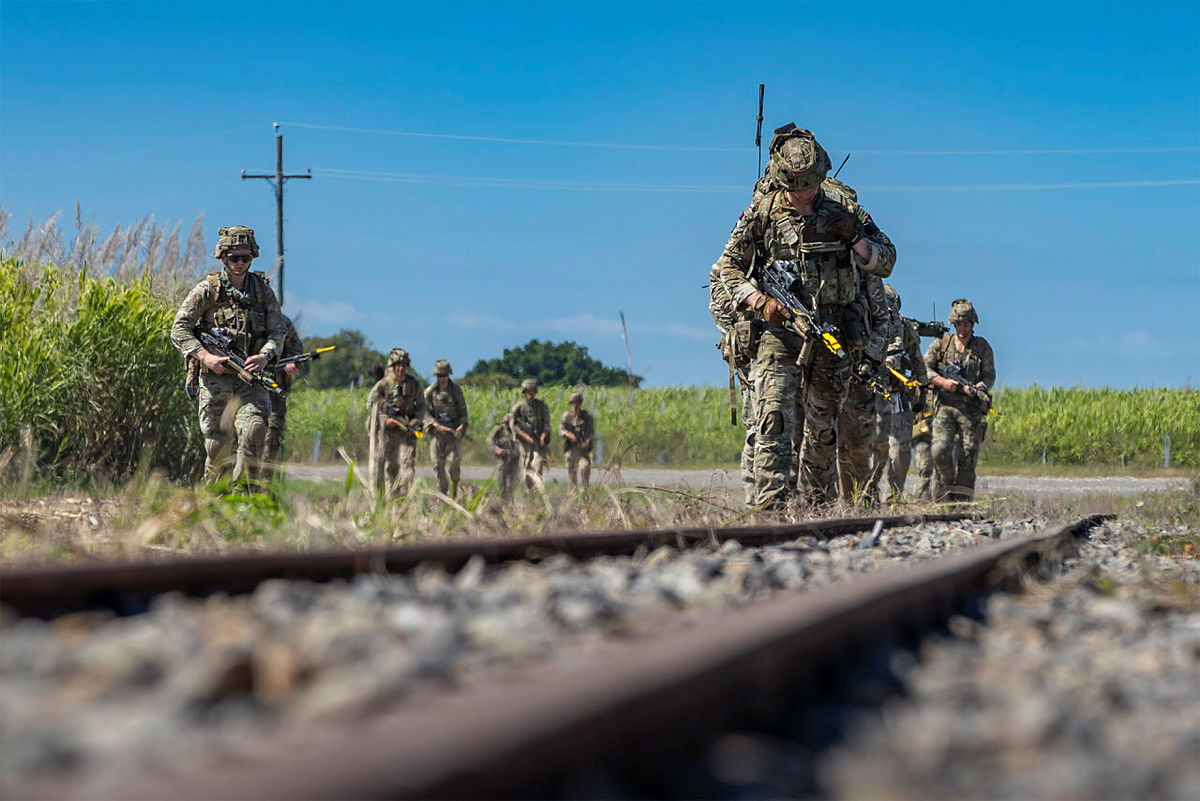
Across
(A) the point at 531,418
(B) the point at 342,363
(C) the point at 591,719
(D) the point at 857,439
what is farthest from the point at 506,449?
(B) the point at 342,363

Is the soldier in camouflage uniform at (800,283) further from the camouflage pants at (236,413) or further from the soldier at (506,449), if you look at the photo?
the soldier at (506,449)

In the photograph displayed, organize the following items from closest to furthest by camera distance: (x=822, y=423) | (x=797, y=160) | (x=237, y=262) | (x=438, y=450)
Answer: (x=797, y=160) → (x=822, y=423) → (x=237, y=262) → (x=438, y=450)

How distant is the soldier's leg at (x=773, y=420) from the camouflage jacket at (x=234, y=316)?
3835mm

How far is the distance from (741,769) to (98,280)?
11372 millimetres

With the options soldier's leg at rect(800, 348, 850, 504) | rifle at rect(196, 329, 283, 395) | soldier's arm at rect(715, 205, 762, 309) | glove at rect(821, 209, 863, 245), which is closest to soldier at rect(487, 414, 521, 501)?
rifle at rect(196, 329, 283, 395)

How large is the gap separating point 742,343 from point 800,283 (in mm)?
522

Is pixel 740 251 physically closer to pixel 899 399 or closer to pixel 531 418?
pixel 899 399

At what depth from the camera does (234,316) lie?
33.7 ft

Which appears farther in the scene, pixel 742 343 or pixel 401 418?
pixel 401 418

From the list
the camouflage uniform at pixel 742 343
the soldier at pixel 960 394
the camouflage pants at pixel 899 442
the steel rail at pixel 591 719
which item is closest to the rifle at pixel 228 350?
the camouflage uniform at pixel 742 343

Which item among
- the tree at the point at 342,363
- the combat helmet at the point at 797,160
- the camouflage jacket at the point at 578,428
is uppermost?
the tree at the point at 342,363

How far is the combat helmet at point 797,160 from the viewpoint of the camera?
8172 mm

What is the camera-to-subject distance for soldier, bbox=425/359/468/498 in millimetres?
16906

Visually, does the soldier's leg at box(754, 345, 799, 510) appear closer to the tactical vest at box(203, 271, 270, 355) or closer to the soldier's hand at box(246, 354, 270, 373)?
the soldier's hand at box(246, 354, 270, 373)
